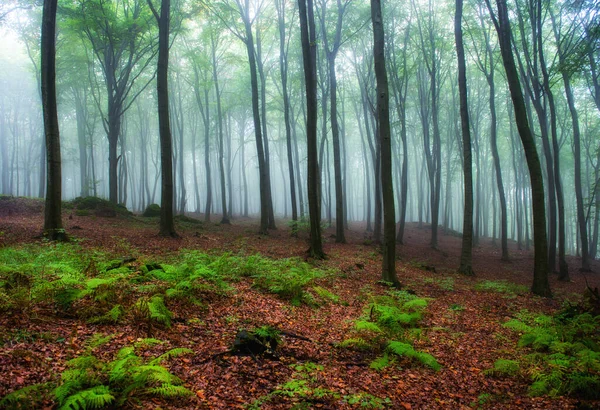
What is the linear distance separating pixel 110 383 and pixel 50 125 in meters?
9.46

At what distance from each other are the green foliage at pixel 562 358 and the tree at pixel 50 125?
37.7ft

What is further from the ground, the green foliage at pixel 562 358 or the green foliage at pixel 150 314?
the green foliage at pixel 150 314

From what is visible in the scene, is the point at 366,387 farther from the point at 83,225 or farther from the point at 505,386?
the point at 83,225

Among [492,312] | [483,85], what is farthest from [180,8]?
[483,85]

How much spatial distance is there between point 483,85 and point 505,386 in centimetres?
2720

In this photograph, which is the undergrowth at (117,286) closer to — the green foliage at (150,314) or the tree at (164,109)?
the green foliage at (150,314)

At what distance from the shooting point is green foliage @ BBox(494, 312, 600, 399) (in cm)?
408

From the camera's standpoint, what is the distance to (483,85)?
25719 millimetres

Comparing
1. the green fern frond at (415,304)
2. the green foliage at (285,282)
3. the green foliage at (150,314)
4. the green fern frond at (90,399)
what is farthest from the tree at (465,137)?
the green fern frond at (90,399)

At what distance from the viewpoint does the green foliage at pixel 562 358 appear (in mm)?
4082

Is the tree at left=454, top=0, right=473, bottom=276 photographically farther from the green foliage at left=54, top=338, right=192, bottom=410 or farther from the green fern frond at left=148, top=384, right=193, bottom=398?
the green foliage at left=54, top=338, right=192, bottom=410

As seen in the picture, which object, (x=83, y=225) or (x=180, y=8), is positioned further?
(x=180, y=8)

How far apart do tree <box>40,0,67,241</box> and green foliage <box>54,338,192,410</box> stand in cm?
824

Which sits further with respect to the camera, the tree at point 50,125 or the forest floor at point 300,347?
the tree at point 50,125
